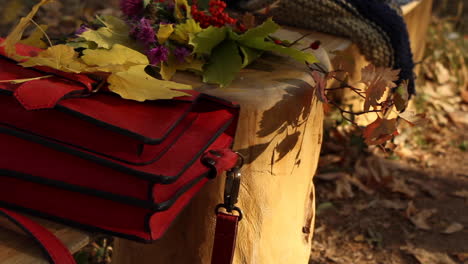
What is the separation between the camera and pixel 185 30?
142 cm

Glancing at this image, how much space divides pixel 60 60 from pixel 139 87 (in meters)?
0.20

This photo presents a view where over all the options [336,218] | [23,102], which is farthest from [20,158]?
[336,218]

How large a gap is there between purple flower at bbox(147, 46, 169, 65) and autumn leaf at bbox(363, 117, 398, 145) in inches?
21.0

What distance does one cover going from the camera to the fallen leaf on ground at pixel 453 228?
2408 millimetres

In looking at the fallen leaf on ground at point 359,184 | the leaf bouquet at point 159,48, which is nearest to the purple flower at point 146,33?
the leaf bouquet at point 159,48

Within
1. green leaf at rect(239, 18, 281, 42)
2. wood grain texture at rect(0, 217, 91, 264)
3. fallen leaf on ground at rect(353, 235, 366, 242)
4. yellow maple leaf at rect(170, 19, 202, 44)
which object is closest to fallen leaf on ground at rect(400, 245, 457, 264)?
fallen leaf on ground at rect(353, 235, 366, 242)

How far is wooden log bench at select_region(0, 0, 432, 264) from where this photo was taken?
4.40ft

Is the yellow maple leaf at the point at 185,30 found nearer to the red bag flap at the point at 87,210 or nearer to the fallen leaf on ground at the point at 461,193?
the red bag flap at the point at 87,210

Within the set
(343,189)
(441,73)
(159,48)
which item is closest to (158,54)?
(159,48)

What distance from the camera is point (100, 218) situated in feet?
3.55

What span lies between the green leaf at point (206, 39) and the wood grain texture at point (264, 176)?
0.11 metres

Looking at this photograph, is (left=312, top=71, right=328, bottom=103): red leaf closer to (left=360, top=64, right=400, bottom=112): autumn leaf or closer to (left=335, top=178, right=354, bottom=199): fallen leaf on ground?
(left=360, top=64, right=400, bottom=112): autumn leaf

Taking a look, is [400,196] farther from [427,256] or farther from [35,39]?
[35,39]

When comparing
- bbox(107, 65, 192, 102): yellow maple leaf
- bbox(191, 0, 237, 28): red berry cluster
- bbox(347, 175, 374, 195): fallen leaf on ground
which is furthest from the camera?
bbox(347, 175, 374, 195): fallen leaf on ground
